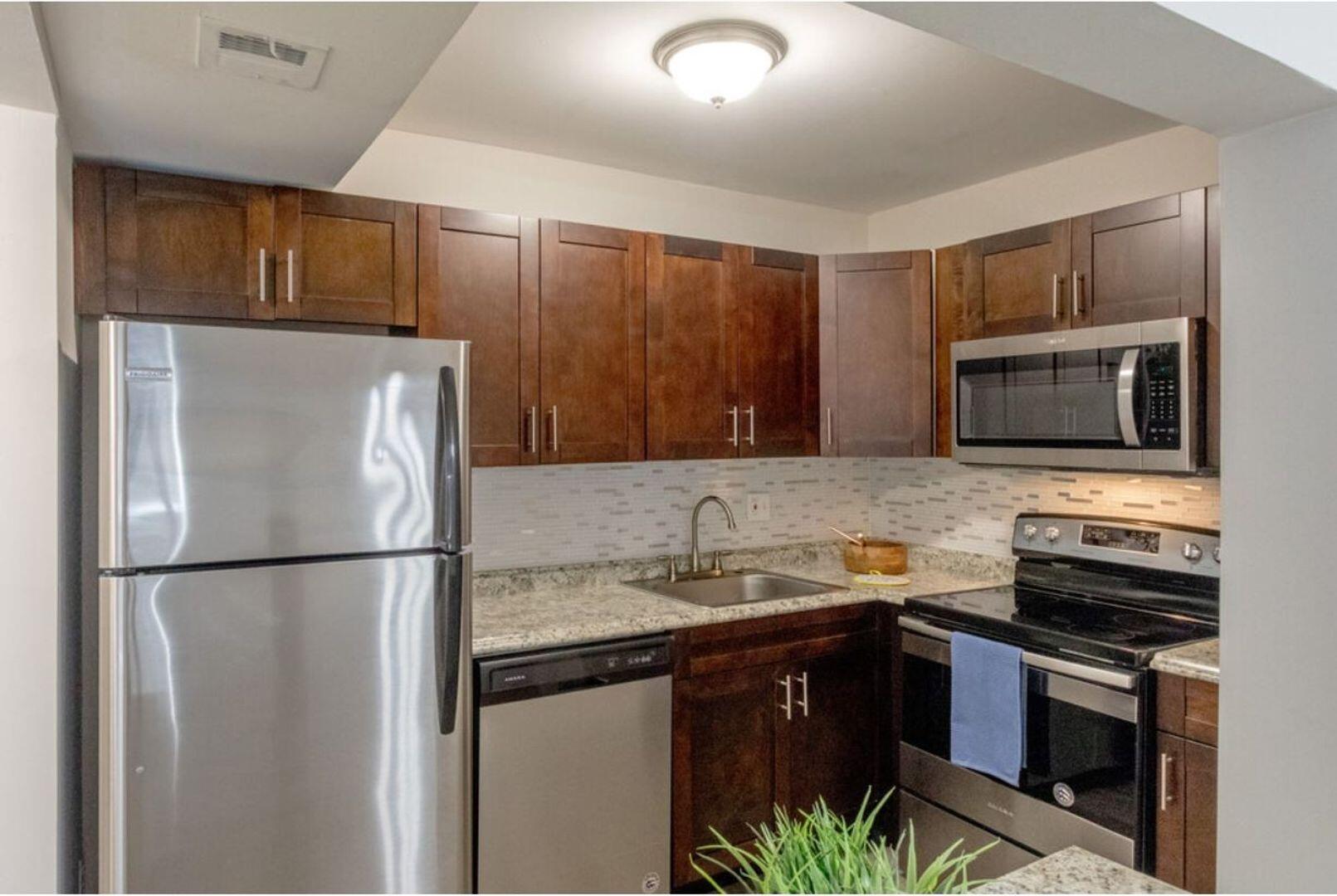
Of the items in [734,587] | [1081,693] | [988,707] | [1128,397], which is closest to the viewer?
[1081,693]

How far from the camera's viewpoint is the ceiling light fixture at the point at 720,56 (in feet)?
6.70

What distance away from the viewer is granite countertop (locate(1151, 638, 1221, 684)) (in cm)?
207

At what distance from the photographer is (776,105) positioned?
2.55 metres

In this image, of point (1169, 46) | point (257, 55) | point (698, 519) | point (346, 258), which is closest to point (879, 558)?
point (698, 519)

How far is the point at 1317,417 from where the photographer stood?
1408mm

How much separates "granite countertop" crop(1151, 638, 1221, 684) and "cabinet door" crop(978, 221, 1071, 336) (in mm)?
1025

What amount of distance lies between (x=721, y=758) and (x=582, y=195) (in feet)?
6.53

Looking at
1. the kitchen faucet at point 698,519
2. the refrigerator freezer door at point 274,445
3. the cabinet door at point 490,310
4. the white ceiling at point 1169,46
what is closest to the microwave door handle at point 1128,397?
the white ceiling at point 1169,46

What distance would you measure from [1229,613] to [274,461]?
1.93 meters

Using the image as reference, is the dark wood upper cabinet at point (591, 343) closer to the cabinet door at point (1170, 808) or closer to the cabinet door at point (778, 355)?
the cabinet door at point (778, 355)

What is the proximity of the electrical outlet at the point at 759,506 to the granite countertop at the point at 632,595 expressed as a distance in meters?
0.14

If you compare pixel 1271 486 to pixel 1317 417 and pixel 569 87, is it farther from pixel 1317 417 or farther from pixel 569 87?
pixel 569 87

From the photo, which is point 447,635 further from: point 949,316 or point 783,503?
point 949,316

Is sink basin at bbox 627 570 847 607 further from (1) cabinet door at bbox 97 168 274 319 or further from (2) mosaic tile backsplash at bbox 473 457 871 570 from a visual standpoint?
(1) cabinet door at bbox 97 168 274 319
